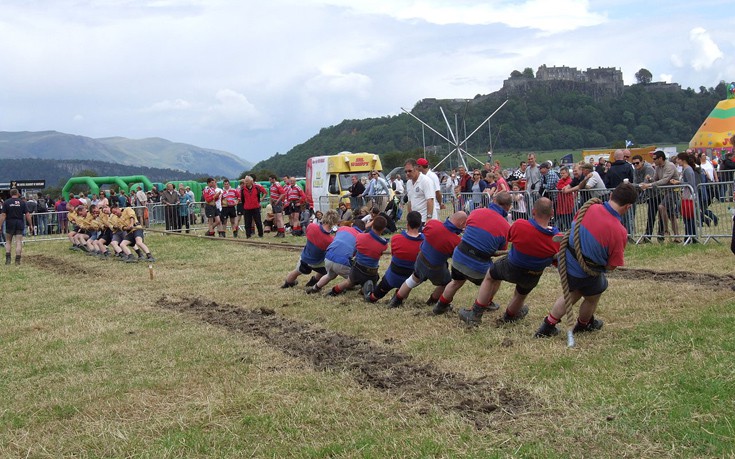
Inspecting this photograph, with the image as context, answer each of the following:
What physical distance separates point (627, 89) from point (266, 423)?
430 feet

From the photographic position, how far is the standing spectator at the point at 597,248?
271 inches

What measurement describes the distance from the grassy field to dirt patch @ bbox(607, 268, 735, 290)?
5 centimetres

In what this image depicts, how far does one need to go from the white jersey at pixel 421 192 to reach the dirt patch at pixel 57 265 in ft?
27.6

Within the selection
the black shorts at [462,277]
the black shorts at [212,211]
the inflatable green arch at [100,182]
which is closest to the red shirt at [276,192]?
the black shorts at [212,211]

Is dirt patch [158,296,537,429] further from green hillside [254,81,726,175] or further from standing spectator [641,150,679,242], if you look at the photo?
green hillside [254,81,726,175]

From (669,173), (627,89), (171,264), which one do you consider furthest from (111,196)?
(627,89)

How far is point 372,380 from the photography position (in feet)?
20.7

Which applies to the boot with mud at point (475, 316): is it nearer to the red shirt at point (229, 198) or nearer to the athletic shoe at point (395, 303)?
the athletic shoe at point (395, 303)

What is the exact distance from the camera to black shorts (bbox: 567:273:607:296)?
7168mm

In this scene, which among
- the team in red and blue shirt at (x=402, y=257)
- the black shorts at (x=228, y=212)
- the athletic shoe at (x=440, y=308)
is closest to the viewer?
the athletic shoe at (x=440, y=308)

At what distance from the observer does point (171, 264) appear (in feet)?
58.4

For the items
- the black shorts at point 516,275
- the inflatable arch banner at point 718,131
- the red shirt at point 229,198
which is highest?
the inflatable arch banner at point 718,131

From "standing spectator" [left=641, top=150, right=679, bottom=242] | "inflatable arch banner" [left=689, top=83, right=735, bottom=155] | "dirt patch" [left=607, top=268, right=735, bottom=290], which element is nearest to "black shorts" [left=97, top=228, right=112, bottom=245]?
"standing spectator" [left=641, top=150, right=679, bottom=242]

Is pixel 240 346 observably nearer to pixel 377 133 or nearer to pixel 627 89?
pixel 377 133
